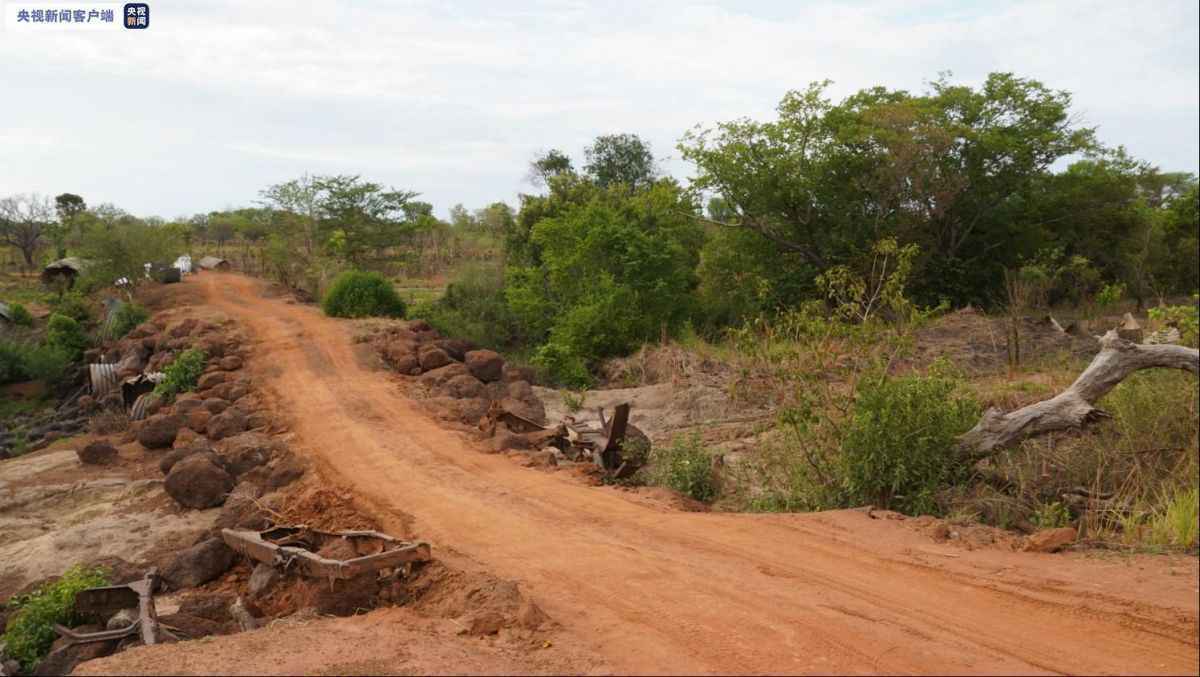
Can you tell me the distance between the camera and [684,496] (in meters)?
8.93

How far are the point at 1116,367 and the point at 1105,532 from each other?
1.43 meters

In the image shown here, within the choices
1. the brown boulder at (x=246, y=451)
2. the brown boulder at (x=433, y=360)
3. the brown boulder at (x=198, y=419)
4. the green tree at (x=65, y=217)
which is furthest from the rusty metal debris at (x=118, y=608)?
the green tree at (x=65, y=217)

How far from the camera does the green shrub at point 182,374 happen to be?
17000mm

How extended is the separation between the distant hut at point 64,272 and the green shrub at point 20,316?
224cm

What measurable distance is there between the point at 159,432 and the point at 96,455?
0.93m

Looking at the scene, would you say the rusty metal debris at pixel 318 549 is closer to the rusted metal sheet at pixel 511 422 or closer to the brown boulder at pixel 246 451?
the brown boulder at pixel 246 451

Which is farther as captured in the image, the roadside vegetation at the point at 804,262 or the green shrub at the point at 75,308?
the green shrub at the point at 75,308

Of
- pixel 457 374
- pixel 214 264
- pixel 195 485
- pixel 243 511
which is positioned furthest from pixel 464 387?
pixel 214 264

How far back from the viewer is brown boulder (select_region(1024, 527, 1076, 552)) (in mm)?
6047

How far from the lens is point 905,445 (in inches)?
297

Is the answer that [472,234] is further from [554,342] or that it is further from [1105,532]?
[1105,532]

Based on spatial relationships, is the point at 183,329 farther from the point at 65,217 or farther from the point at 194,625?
the point at 65,217

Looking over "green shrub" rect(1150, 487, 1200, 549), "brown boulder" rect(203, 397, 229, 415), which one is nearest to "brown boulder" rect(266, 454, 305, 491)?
"brown boulder" rect(203, 397, 229, 415)

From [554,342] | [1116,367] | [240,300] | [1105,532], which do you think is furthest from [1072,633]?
[240,300]
